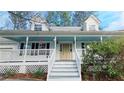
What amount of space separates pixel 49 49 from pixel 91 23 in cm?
328

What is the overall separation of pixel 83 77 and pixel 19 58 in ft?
9.50

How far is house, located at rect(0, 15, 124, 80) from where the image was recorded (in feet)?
26.0

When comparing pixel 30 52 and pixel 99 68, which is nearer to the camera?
pixel 99 68

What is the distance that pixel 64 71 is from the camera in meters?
7.62

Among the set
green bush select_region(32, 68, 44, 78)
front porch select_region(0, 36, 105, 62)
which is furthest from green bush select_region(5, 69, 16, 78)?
front porch select_region(0, 36, 105, 62)

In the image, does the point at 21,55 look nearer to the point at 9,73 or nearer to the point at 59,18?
the point at 9,73

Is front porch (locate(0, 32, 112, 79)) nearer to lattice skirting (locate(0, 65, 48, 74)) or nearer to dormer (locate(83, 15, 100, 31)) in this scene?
lattice skirting (locate(0, 65, 48, 74))

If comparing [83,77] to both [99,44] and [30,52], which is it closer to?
[99,44]

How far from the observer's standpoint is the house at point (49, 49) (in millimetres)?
7910

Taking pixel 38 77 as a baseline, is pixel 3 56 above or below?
above

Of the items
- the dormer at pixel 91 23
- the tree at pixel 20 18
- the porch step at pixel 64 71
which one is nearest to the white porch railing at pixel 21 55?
the porch step at pixel 64 71

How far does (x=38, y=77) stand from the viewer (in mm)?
7531

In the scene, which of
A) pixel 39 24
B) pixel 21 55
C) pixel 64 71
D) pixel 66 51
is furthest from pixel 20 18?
pixel 64 71
